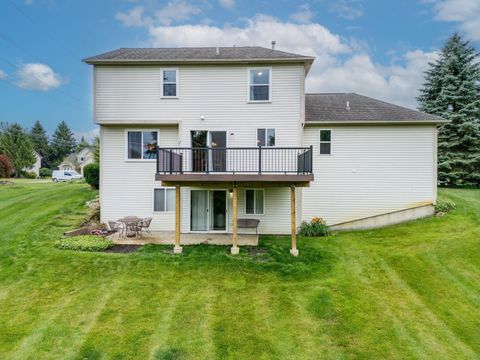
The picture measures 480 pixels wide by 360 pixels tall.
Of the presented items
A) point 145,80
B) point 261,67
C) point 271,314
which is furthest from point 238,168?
point 271,314

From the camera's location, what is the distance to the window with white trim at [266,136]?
46.1 ft

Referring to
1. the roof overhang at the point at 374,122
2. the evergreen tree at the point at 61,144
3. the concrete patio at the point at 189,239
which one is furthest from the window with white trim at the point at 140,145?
the evergreen tree at the point at 61,144

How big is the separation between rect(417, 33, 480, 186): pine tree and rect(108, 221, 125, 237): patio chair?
860 inches

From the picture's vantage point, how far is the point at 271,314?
7.78 m

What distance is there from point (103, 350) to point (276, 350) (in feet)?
12.0

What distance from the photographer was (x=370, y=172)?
14938mm

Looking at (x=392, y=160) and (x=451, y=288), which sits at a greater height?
(x=392, y=160)

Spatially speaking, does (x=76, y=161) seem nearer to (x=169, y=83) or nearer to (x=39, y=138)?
(x=39, y=138)

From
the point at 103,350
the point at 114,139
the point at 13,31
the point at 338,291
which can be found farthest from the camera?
the point at 13,31

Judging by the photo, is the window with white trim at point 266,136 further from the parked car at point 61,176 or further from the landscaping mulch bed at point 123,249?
the parked car at point 61,176

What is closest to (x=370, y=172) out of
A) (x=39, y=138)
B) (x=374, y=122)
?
(x=374, y=122)

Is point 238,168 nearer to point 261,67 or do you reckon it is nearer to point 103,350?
point 261,67

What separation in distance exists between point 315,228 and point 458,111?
1684 cm

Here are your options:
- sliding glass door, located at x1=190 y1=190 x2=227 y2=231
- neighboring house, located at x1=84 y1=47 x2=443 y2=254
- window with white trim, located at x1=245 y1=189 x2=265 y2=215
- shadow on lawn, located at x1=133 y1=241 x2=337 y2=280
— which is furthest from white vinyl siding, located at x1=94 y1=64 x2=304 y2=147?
shadow on lawn, located at x1=133 y1=241 x2=337 y2=280
